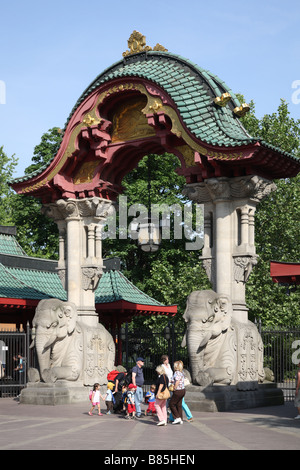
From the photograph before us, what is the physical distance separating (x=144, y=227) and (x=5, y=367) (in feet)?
29.9

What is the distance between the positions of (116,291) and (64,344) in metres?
8.73

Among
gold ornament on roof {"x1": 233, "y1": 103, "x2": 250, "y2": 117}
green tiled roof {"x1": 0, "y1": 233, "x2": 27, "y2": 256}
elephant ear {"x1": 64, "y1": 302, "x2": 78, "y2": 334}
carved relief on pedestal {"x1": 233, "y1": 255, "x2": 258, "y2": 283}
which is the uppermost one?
gold ornament on roof {"x1": 233, "y1": 103, "x2": 250, "y2": 117}

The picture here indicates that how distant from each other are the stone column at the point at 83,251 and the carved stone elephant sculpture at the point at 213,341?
15.3 feet

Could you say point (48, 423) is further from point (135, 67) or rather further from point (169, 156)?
point (169, 156)

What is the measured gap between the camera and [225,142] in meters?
19.0

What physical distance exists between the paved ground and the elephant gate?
7.39ft

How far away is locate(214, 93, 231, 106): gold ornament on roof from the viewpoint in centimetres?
1959

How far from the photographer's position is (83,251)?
894 inches

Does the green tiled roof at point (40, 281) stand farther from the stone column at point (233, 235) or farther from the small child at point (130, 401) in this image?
the small child at point (130, 401)

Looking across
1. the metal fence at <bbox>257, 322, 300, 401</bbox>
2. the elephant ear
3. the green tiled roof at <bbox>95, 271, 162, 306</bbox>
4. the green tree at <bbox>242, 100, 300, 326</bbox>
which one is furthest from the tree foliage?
the elephant ear

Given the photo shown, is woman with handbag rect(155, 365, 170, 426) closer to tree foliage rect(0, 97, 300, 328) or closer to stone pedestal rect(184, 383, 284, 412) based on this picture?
stone pedestal rect(184, 383, 284, 412)

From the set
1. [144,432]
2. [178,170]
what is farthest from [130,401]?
[178,170]

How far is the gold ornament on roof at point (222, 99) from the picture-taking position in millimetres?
19594
